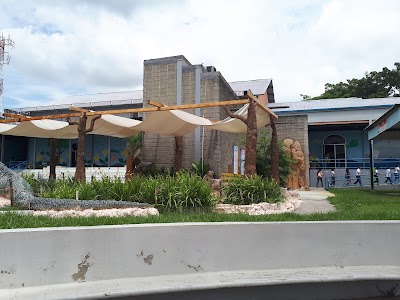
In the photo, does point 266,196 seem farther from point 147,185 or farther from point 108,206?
point 108,206

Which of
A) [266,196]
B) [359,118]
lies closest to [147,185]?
[266,196]

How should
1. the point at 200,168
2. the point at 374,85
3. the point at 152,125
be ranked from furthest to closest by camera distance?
the point at 374,85 → the point at 200,168 → the point at 152,125

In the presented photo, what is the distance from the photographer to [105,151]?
2662 cm

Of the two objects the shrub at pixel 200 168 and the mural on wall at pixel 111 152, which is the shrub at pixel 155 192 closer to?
the shrub at pixel 200 168

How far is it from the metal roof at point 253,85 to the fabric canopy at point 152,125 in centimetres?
1286

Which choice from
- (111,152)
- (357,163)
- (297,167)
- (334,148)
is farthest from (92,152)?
(357,163)

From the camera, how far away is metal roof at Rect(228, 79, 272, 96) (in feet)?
87.4

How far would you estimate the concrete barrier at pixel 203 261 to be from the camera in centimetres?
360

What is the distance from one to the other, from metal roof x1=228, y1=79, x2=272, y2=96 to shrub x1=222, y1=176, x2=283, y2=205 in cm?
1764

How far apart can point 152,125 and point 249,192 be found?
18.0 ft

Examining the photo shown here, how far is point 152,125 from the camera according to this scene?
13.1 m

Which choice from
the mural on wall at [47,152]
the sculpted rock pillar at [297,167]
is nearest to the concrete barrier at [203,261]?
the sculpted rock pillar at [297,167]

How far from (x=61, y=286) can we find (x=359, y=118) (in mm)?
21534

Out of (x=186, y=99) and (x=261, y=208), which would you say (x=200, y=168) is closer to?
(x=186, y=99)
